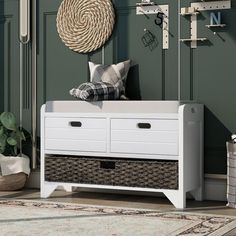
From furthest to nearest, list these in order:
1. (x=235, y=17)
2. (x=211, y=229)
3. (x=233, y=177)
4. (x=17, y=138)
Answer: (x=17, y=138) → (x=235, y=17) → (x=233, y=177) → (x=211, y=229)

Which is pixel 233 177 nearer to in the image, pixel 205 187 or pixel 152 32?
pixel 205 187

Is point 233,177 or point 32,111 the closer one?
point 233,177

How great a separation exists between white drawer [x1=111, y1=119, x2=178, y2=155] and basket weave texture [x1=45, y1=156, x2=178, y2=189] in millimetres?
76

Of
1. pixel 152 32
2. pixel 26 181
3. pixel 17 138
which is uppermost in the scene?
pixel 152 32

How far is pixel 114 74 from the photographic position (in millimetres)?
4328

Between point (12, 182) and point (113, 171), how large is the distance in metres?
0.92

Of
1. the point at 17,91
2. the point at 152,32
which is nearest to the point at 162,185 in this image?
the point at 152,32

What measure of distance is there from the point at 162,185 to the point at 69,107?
835mm

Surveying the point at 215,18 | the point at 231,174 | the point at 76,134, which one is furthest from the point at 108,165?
the point at 215,18

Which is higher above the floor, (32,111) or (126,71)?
(126,71)

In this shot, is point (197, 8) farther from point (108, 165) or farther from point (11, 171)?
point (11, 171)

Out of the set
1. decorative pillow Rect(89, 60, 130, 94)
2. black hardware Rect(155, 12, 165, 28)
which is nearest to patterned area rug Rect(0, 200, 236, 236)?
decorative pillow Rect(89, 60, 130, 94)

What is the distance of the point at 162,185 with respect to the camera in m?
3.85

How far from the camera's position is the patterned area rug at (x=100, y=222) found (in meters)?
3.00
